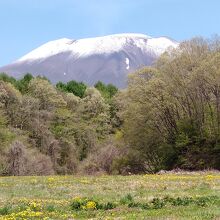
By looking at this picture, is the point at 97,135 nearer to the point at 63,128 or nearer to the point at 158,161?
the point at 63,128

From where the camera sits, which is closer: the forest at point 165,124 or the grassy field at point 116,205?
the grassy field at point 116,205

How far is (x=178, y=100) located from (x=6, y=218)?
2041 inches

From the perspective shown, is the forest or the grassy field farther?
the forest

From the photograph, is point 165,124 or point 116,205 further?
point 165,124

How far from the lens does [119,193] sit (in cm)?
2339

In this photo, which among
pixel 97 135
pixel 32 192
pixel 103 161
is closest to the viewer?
pixel 32 192

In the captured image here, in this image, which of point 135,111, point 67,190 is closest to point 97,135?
point 135,111

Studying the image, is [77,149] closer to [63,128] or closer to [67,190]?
[63,128]

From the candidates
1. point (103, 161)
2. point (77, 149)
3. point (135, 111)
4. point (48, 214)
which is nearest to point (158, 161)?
point (135, 111)

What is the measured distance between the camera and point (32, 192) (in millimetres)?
25391

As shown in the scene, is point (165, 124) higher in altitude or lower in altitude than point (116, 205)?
higher

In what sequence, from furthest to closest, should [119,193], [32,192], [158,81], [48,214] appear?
1. [158,81]
2. [32,192]
3. [119,193]
4. [48,214]

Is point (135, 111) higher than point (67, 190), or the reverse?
point (135, 111)

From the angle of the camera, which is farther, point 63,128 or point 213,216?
point 63,128
